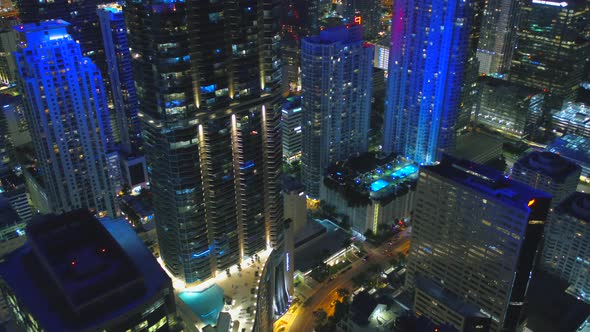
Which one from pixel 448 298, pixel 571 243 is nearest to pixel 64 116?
pixel 448 298

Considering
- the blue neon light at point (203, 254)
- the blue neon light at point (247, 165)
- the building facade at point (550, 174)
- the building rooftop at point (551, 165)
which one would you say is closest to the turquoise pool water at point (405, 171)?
the building facade at point (550, 174)

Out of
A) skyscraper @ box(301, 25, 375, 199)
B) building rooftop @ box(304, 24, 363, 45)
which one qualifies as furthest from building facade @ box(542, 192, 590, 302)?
building rooftop @ box(304, 24, 363, 45)

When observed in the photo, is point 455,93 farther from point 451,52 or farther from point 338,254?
point 338,254

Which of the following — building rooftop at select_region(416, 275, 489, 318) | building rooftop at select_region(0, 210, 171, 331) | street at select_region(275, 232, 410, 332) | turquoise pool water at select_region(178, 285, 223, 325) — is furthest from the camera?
street at select_region(275, 232, 410, 332)

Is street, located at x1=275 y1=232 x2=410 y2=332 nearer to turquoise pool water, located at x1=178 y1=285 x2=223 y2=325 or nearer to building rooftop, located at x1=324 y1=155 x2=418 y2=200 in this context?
building rooftop, located at x1=324 y1=155 x2=418 y2=200

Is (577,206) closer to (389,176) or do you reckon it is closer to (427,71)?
(389,176)

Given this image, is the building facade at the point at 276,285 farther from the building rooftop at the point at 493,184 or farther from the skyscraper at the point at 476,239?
the building rooftop at the point at 493,184

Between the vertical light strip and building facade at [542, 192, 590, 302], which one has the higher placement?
the vertical light strip
